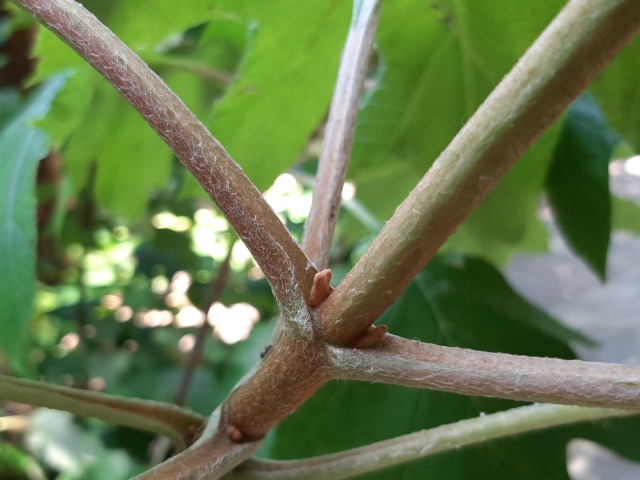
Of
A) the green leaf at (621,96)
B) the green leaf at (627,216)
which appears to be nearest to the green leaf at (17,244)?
the green leaf at (621,96)

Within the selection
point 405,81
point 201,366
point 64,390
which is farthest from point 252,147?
point 201,366

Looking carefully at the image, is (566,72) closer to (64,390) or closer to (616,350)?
(64,390)

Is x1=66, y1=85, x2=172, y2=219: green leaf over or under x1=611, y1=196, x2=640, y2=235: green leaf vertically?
over

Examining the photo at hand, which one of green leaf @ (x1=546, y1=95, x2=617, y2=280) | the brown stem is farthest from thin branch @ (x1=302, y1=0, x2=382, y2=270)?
green leaf @ (x1=546, y1=95, x2=617, y2=280)

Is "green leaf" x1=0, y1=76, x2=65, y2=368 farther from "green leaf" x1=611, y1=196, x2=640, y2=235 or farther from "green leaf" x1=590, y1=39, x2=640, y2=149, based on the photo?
"green leaf" x1=611, y1=196, x2=640, y2=235

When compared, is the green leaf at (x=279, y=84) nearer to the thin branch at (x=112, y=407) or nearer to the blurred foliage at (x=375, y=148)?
the blurred foliage at (x=375, y=148)

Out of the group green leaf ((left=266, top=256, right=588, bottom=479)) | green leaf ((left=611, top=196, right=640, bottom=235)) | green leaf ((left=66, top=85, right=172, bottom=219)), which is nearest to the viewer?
green leaf ((left=266, top=256, right=588, bottom=479))

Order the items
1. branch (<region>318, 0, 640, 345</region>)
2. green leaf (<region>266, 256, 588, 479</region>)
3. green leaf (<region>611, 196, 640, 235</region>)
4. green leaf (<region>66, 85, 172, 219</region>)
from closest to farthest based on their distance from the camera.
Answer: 1. branch (<region>318, 0, 640, 345</region>)
2. green leaf (<region>266, 256, 588, 479</region>)
3. green leaf (<region>66, 85, 172, 219</region>)
4. green leaf (<region>611, 196, 640, 235</region>)

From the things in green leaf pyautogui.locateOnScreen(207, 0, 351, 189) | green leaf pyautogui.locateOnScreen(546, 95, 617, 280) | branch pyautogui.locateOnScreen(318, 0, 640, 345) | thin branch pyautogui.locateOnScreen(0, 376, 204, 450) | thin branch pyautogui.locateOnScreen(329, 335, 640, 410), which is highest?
green leaf pyautogui.locateOnScreen(207, 0, 351, 189)
